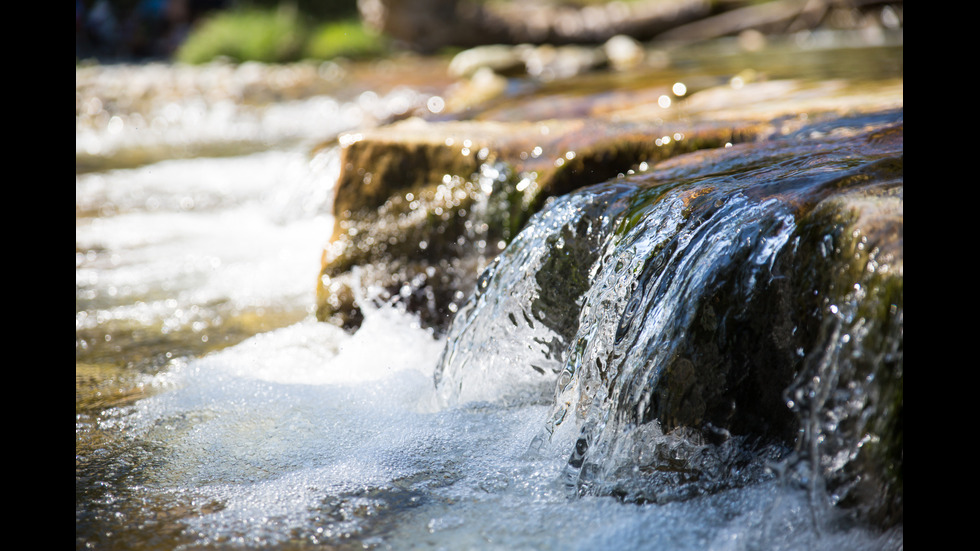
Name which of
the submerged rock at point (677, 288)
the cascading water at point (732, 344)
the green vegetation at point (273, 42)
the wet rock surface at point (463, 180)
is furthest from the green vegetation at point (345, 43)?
the cascading water at point (732, 344)

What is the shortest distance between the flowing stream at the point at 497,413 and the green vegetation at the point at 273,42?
903cm

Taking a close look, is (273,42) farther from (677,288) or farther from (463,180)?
(677,288)

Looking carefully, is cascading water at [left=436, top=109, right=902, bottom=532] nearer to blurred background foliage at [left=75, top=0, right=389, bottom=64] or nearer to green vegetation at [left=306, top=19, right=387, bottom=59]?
green vegetation at [left=306, top=19, right=387, bottom=59]

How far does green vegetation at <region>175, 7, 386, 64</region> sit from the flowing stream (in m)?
9.03

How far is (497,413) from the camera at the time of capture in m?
2.38

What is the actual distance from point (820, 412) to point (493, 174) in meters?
1.73

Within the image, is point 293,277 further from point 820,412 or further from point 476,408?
point 820,412

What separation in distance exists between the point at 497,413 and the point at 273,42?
10516 millimetres

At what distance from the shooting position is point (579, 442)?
6.55ft

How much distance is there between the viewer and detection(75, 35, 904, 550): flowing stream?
1.77 m

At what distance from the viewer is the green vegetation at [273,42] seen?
456 inches

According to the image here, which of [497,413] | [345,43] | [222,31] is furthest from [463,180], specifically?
[222,31]

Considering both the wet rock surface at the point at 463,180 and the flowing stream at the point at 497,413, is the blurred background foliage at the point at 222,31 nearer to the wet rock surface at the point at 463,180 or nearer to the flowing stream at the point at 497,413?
the wet rock surface at the point at 463,180
